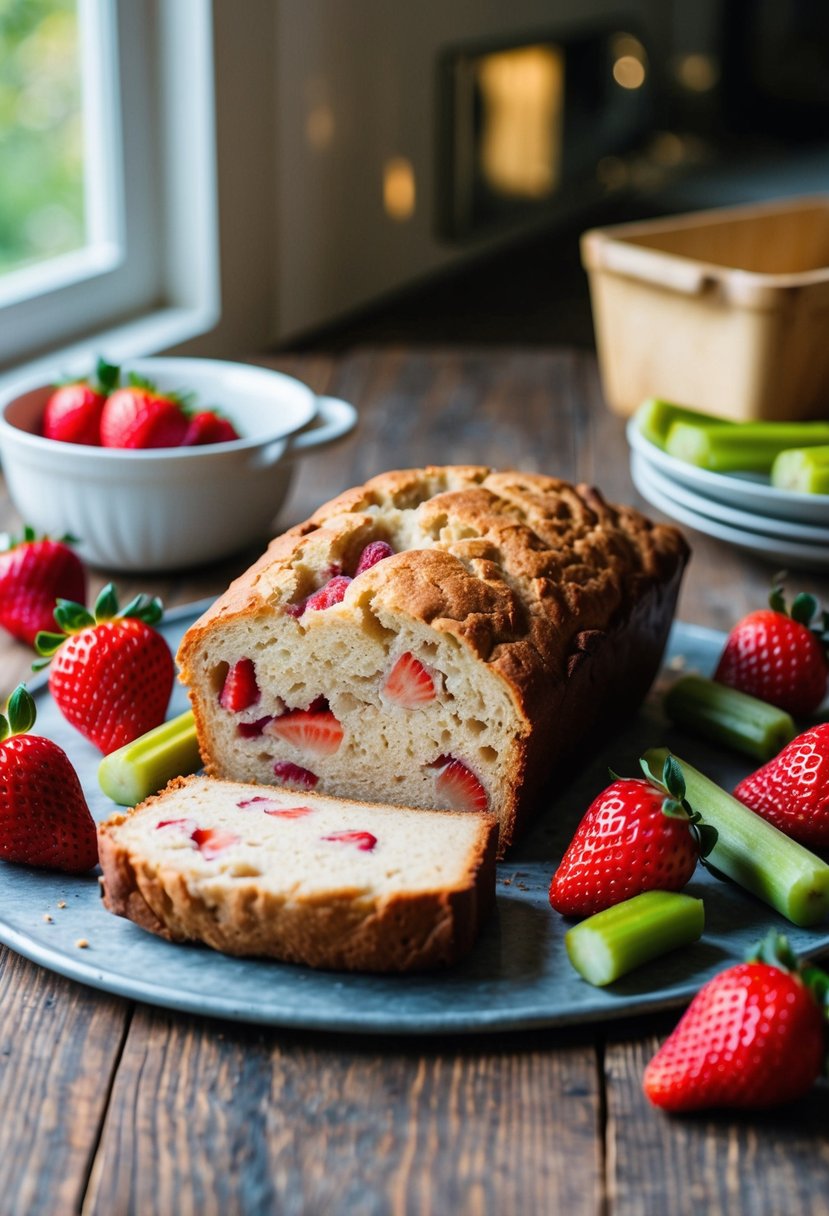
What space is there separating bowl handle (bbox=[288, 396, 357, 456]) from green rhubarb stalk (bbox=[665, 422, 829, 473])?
0.64 metres

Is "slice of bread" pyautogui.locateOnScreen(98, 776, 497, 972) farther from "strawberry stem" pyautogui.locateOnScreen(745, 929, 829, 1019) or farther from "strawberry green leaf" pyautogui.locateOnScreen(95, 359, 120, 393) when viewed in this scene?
"strawberry green leaf" pyautogui.locateOnScreen(95, 359, 120, 393)

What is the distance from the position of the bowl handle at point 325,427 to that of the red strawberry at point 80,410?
0.35 metres

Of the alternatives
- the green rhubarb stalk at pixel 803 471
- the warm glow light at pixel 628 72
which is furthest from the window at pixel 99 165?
the warm glow light at pixel 628 72

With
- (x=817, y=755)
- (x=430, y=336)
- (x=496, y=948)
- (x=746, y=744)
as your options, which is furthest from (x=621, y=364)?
(x=496, y=948)

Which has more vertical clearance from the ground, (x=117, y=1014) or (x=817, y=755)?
(x=817, y=755)

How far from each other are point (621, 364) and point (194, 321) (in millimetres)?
1338

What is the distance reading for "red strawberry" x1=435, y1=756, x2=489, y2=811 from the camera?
1808mm

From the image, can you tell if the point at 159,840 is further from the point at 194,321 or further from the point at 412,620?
the point at 194,321

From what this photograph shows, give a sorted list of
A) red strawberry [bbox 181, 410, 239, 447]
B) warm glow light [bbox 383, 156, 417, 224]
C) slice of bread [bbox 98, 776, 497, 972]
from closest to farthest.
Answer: slice of bread [bbox 98, 776, 497, 972], red strawberry [bbox 181, 410, 239, 447], warm glow light [bbox 383, 156, 417, 224]

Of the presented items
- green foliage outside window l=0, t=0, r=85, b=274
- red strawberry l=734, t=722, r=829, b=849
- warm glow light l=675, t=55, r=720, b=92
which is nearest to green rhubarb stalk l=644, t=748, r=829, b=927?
red strawberry l=734, t=722, r=829, b=849

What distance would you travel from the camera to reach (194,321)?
4.11m

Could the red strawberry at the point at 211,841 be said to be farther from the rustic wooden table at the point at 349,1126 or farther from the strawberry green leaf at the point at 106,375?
the strawberry green leaf at the point at 106,375

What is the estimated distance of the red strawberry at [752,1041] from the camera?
1.29 meters

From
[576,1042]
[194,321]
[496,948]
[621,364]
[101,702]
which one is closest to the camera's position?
[576,1042]
